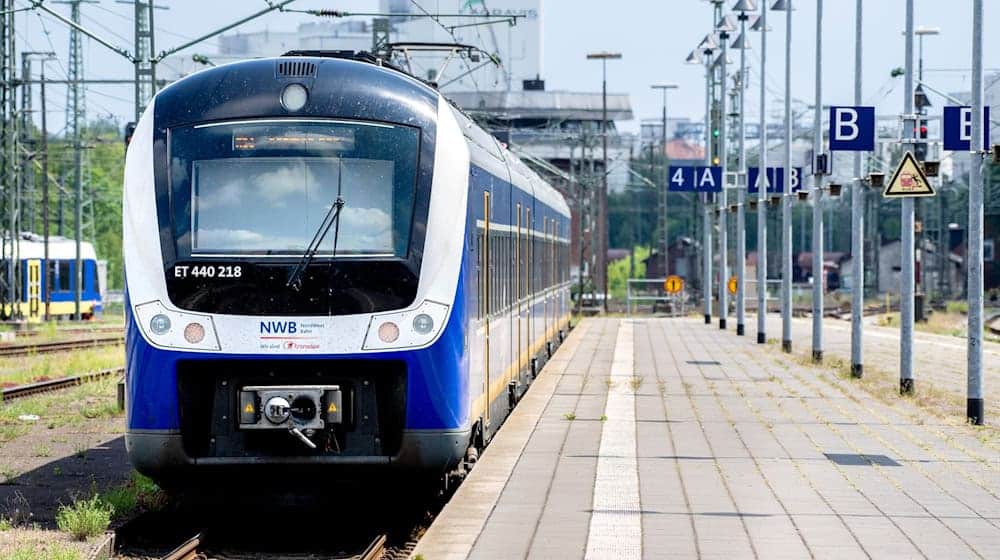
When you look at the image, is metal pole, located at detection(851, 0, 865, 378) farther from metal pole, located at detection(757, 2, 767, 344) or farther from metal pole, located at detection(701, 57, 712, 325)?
metal pole, located at detection(701, 57, 712, 325)

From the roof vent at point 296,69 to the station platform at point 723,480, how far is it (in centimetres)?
303

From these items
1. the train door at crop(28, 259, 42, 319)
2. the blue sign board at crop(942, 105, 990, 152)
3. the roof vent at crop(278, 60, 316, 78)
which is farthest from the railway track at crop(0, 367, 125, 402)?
the train door at crop(28, 259, 42, 319)

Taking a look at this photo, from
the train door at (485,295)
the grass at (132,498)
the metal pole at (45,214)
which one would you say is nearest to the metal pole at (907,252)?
the train door at (485,295)

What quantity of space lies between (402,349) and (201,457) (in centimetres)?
144

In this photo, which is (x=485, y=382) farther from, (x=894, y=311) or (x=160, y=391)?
(x=894, y=311)

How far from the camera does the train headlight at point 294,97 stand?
34.1 ft

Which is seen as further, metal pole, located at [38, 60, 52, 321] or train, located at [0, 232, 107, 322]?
train, located at [0, 232, 107, 322]

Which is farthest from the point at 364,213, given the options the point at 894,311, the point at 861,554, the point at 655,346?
the point at 894,311

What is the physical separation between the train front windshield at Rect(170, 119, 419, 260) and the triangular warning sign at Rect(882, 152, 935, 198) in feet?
31.1

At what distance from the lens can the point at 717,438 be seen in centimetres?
1492

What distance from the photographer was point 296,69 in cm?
1055

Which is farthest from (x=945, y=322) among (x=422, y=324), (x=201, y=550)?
(x=201, y=550)

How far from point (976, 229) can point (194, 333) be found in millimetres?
9732

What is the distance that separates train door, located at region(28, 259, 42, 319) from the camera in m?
50.4
